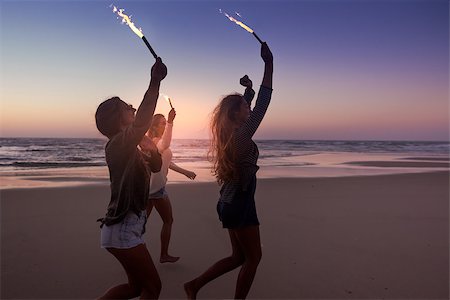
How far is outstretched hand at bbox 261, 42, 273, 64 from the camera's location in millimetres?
2826

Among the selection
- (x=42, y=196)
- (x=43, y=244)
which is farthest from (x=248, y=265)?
(x=42, y=196)

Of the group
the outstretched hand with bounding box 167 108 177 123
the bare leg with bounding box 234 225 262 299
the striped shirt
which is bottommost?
the bare leg with bounding box 234 225 262 299

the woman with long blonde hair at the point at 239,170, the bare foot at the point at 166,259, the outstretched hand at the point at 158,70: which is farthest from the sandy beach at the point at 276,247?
the outstretched hand at the point at 158,70

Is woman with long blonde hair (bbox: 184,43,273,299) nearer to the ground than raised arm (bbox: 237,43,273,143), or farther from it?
nearer to the ground

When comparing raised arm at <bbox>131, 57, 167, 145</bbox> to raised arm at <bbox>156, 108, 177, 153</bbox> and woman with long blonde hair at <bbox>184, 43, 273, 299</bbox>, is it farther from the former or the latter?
raised arm at <bbox>156, 108, 177, 153</bbox>

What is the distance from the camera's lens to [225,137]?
3.21 metres

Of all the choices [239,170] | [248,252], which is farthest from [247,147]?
[248,252]

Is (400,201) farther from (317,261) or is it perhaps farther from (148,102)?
(148,102)

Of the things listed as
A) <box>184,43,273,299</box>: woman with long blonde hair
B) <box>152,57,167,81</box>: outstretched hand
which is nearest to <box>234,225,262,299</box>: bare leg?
<box>184,43,273,299</box>: woman with long blonde hair

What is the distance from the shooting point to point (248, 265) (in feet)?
10.7

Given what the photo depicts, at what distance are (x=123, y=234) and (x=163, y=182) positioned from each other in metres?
2.23

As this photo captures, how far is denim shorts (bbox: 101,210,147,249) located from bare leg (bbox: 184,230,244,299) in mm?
1009

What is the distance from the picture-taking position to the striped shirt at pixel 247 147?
2891 mm

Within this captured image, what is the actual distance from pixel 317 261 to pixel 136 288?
2979 mm
